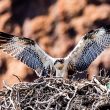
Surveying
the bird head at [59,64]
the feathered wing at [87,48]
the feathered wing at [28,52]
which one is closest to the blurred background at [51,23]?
the feathered wing at [87,48]

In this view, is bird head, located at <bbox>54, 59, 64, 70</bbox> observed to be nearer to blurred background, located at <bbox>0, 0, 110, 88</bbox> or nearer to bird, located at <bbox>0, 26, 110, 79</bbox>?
bird, located at <bbox>0, 26, 110, 79</bbox>

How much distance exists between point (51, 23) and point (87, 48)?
14.4ft

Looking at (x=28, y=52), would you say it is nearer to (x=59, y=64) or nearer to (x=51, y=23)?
(x=59, y=64)

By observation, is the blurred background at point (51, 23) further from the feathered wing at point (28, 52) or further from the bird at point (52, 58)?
the feathered wing at point (28, 52)

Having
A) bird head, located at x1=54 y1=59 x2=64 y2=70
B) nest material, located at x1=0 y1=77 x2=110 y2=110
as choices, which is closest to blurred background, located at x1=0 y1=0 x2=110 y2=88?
bird head, located at x1=54 y1=59 x2=64 y2=70

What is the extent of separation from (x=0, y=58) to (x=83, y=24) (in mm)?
1411

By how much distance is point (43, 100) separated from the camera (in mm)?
7305

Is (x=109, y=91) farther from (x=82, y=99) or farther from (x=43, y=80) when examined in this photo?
(x=43, y=80)

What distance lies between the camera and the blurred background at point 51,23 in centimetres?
1273

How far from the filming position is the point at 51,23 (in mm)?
13047

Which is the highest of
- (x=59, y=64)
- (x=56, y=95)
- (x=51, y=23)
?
(x=51, y=23)

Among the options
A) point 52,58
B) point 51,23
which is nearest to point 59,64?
point 52,58

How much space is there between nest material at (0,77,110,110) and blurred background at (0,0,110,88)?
499 cm

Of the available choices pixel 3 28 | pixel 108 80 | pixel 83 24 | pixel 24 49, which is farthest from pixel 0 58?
pixel 108 80
